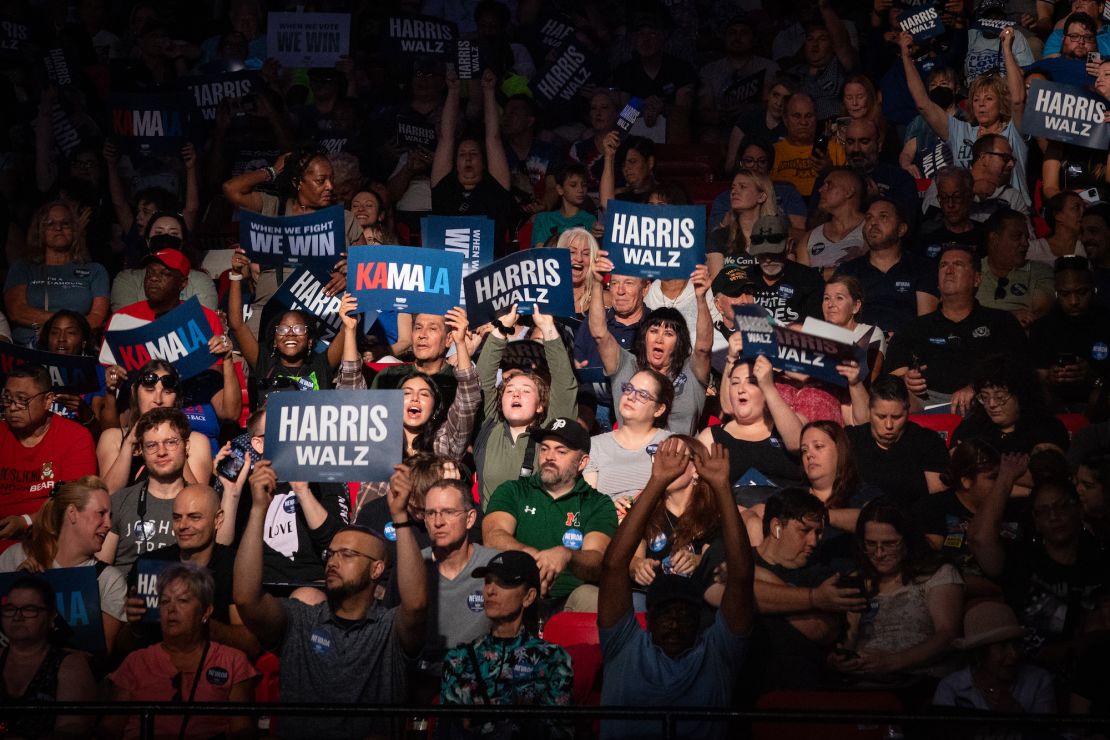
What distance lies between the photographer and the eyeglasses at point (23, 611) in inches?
261

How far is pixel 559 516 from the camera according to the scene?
731 centimetres

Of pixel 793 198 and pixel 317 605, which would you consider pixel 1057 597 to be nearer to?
pixel 317 605

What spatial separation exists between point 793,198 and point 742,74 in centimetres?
225

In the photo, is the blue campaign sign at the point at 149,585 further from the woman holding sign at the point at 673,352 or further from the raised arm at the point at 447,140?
the raised arm at the point at 447,140

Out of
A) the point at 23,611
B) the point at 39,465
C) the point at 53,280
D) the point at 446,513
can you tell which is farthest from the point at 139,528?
the point at 53,280

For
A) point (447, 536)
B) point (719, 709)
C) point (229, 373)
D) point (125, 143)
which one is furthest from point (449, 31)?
point (719, 709)

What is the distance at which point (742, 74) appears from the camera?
40.0 feet

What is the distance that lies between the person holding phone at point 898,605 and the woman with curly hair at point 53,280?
202 inches

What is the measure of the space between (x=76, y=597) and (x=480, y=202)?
4508 mm

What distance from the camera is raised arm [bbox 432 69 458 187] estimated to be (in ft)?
34.7

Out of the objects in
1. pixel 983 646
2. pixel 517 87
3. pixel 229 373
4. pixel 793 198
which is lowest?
pixel 983 646

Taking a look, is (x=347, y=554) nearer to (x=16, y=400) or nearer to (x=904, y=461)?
(x=16, y=400)

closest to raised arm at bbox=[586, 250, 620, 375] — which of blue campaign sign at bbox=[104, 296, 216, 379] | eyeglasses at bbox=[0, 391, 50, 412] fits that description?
blue campaign sign at bbox=[104, 296, 216, 379]

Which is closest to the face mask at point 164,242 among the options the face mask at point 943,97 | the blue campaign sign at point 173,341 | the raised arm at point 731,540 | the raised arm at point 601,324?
the blue campaign sign at point 173,341
